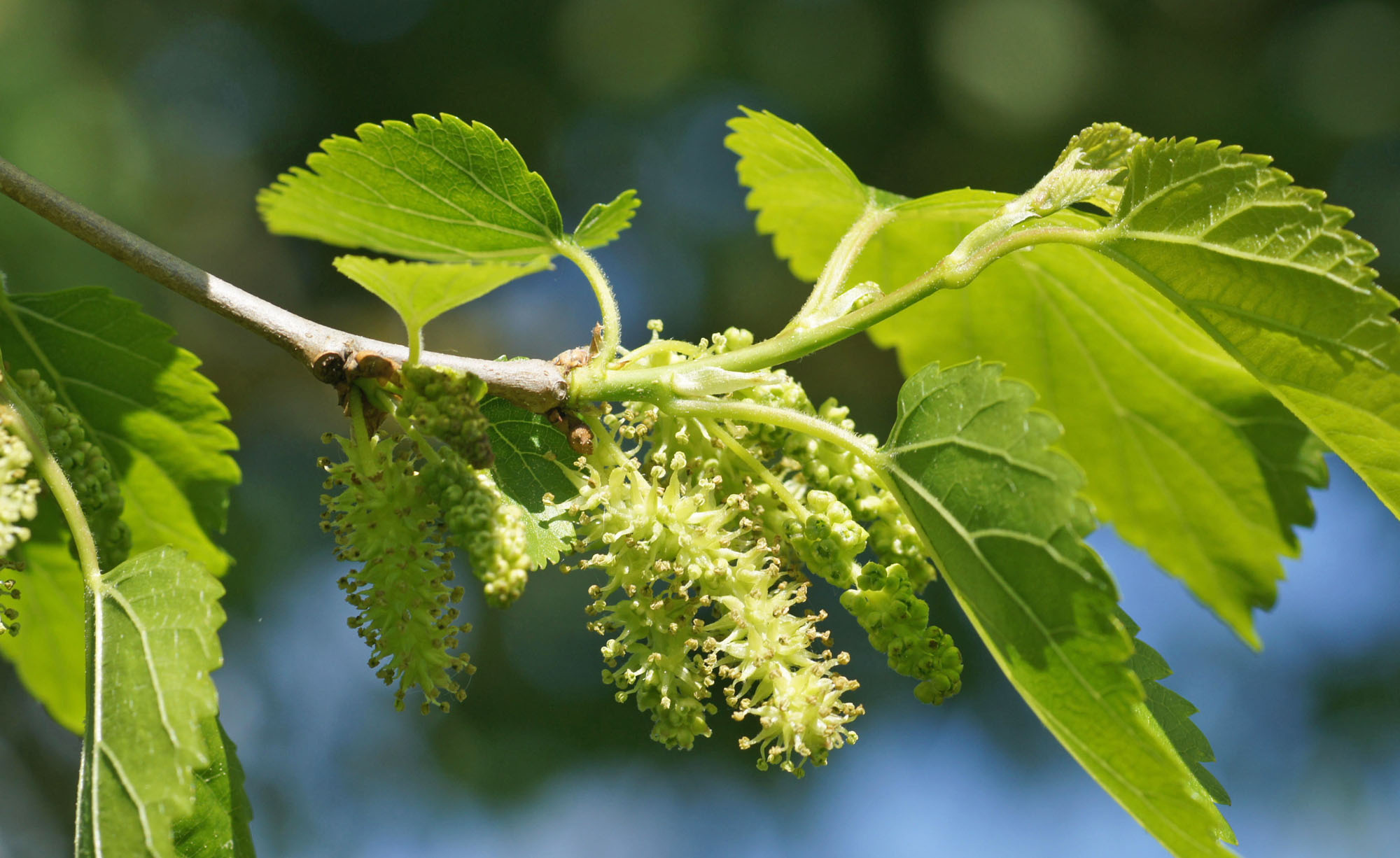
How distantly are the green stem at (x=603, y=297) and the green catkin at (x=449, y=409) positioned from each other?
0.12 meters

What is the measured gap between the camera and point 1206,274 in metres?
0.77

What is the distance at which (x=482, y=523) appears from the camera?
0.65m

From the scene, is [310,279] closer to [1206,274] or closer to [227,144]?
[227,144]

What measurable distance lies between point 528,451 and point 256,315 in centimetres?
24

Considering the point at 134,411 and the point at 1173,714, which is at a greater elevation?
the point at 134,411

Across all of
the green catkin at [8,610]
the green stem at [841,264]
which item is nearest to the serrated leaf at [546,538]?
the green stem at [841,264]

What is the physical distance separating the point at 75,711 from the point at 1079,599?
3.55ft

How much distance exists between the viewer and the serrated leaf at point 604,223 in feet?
2.81

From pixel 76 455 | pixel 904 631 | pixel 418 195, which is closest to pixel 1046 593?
pixel 904 631

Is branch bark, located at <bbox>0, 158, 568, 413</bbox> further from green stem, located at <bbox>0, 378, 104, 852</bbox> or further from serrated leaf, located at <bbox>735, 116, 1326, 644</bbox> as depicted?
serrated leaf, located at <bbox>735, 116, 1326, 644</bbox>

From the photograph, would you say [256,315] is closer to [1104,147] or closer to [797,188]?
[797,188]

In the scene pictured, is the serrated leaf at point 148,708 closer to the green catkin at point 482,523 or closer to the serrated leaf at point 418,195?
the green catkin at point 482,523

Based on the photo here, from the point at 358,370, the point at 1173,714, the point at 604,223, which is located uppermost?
the point at 604,223

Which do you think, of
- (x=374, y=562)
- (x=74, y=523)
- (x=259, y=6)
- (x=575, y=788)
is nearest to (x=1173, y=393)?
(x=374, y=562)
